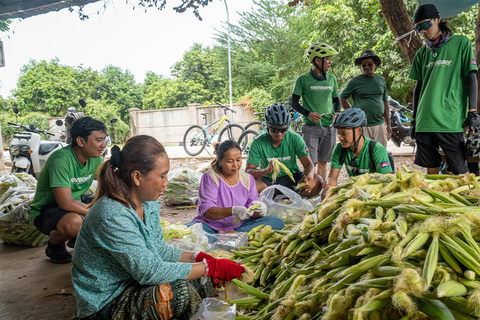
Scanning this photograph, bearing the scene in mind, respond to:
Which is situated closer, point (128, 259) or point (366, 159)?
point (128, 259)

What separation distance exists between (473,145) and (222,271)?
2616mm

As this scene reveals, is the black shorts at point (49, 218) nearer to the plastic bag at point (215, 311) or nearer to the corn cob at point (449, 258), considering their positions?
the plastic bag at point (215, 311)

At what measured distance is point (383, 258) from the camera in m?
1.39

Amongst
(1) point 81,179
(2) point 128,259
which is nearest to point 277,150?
(1) point 81,179

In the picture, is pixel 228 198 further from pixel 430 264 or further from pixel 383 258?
pixel 430 264

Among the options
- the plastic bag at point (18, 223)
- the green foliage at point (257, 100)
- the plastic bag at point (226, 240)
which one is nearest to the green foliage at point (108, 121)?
the green foliage at point (257, 100)

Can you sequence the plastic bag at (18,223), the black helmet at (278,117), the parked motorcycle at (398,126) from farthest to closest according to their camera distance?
the parked motorcycle at (398,126)
the black helmet at (278,117)
the plastic bag at (18,223)

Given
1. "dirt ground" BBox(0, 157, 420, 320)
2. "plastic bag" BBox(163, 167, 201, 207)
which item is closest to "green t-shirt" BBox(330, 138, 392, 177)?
"dirt ground" BBox(0, 157, 420, 320)

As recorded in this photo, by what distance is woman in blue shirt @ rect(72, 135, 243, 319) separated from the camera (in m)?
1.73

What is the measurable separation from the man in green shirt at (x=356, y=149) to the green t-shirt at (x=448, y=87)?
676 millimetres

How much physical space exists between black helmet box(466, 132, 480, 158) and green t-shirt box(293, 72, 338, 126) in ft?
5.33

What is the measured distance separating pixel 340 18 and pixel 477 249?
13445mm

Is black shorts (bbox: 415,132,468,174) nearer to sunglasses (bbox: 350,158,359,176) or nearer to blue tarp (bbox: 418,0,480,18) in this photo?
sunglasses (bbox: 350,158,359,176)

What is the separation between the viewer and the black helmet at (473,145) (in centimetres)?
318
